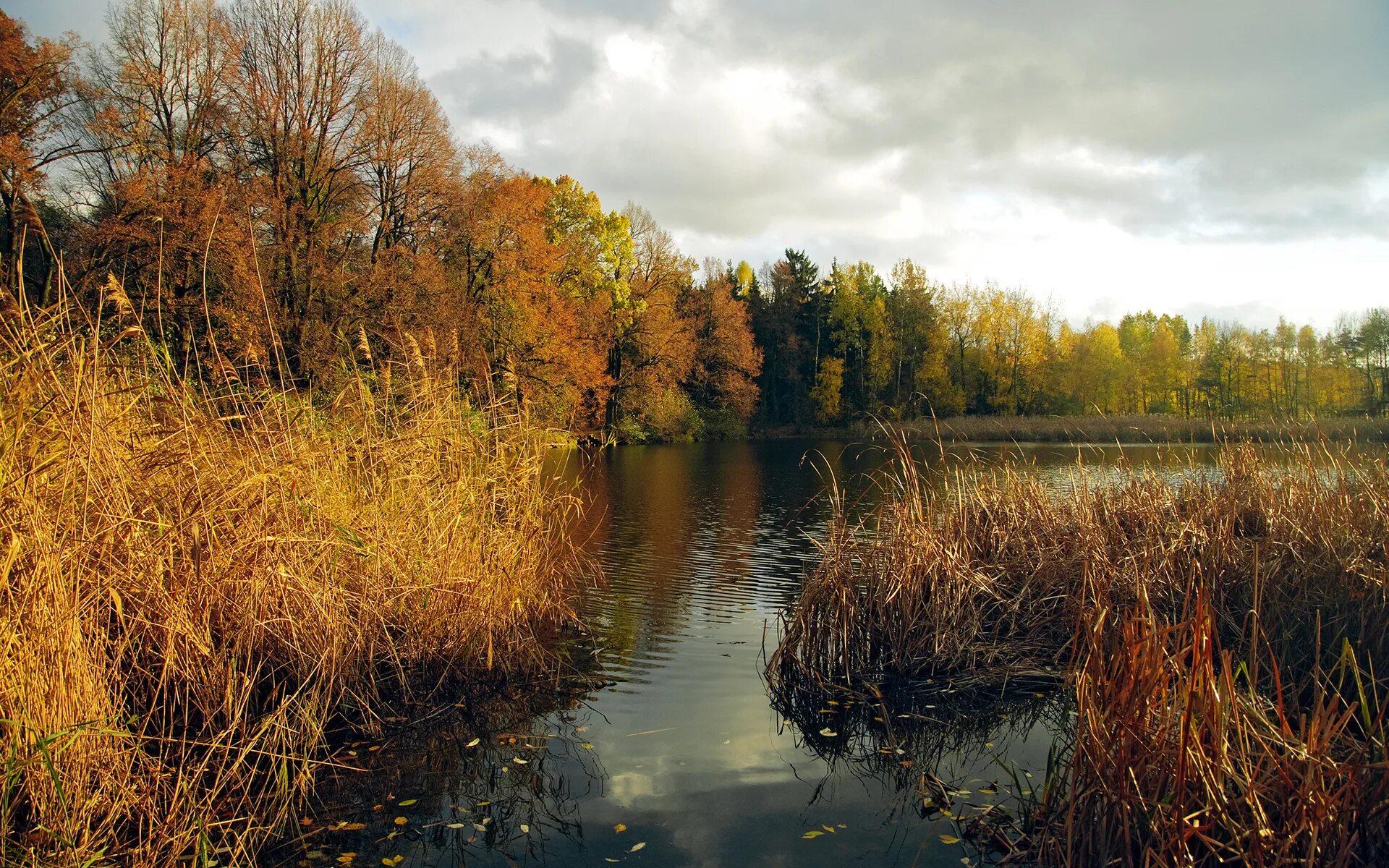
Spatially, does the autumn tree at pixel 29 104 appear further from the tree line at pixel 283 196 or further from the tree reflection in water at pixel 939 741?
the tree reflection in water at pixel 939 741

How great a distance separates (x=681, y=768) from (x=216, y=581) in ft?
10.5

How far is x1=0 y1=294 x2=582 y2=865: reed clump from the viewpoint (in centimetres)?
379

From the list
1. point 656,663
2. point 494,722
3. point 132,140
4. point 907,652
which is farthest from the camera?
point 132,140

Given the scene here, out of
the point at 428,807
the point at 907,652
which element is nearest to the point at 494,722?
the point at 428,807

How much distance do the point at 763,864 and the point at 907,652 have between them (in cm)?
309

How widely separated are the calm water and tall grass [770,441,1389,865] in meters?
0.52

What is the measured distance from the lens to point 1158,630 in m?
3.44

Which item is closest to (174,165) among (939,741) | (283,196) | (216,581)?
(283,196)

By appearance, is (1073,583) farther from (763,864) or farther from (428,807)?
(428,807)

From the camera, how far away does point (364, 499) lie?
673 cm

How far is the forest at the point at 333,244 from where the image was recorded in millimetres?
16297

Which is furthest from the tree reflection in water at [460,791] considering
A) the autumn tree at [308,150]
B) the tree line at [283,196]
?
the autumn tree at [308,150]

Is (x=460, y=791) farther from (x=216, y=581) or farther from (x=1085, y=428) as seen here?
(x=1085, y=428)

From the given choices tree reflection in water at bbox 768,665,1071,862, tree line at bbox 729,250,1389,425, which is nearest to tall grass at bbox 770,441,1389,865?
tree reflection in water at bbox 768,665,1071,862
